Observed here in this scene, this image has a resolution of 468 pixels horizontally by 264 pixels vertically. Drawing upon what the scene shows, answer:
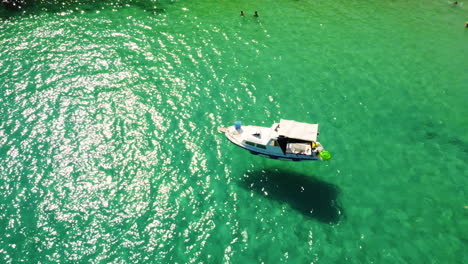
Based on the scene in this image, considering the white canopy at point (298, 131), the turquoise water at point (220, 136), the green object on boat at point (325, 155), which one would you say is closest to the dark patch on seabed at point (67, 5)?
the turquoise water at point (220, 136)

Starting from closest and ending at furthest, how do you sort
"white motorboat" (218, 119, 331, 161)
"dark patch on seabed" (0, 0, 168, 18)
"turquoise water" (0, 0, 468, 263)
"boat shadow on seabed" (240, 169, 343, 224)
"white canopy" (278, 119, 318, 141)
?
"turquoise water" (0, 0, 468, 263)
"boat shadow on seabed" (240, 169, 343, 224)
"white canopy" (278, 119, 318, 141)
"white motorboat" (218, 119, 331, 161)
"dark patch on seabed" (0, 0, 168, 18)

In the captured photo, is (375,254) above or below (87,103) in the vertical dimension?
below

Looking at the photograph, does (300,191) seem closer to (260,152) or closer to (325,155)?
(325,155)

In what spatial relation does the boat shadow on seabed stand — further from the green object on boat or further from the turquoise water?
the green object on boat

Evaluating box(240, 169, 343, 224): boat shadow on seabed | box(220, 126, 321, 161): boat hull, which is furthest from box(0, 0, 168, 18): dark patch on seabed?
box(240, 169, 343, 224): boat shadow on seabed

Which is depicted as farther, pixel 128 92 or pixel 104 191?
pixel 128 92

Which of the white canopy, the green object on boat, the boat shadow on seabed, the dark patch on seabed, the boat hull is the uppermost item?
the dark patch on seabed

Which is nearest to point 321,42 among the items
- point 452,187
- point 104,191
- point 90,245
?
point 452,187

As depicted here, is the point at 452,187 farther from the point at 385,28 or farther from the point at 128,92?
the point at 128,92
